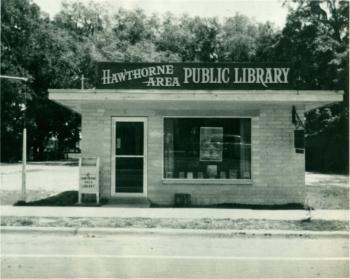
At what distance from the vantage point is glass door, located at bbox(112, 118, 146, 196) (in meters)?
14.7

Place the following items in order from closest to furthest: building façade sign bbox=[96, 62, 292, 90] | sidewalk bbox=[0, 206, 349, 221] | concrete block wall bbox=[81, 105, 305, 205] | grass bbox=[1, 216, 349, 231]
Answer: grass bbox=[1, 216, 349, 231]
sidewalk bbox=[0, 206, 349, 221]
concrete block wall bbox=[81, 105, 305, 205]
building façade sign bbox=[96, 62, 292, 90]

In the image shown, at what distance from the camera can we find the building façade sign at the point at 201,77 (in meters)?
14.6

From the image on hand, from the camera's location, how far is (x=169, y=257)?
310 inches

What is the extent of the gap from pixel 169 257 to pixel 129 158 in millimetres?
7003

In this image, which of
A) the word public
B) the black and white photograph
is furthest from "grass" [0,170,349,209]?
the word public

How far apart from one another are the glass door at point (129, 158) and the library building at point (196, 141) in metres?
0.03

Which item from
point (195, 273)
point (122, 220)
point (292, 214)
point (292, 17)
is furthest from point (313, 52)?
point (195, 273)

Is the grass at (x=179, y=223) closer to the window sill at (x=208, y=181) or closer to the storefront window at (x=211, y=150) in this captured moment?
the window sill at (x=208, y=181)

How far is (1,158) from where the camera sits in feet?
151

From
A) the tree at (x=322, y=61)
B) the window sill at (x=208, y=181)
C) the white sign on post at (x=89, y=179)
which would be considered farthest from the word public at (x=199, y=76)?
the tree at (x=322, y=61)

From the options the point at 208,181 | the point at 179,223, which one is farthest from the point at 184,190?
the point at 179,223

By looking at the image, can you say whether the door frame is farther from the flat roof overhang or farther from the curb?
the curb

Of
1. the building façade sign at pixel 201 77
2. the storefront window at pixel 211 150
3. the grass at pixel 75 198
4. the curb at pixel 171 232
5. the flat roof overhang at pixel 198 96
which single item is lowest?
the curb at pixel 171 232

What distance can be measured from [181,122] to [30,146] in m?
40.3
